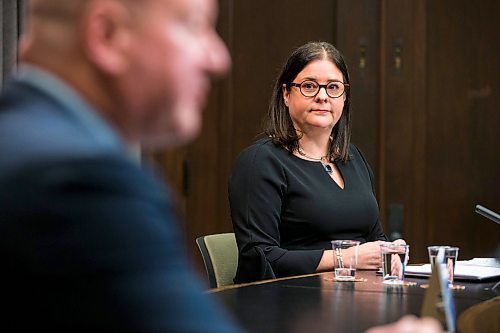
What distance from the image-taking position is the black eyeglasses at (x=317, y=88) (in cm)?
314

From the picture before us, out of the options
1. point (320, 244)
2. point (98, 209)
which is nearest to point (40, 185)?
point (98, 209)

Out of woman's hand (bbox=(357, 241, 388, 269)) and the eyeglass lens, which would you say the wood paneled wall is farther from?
woman's hand (bbox=(357, 241, 388, 269))

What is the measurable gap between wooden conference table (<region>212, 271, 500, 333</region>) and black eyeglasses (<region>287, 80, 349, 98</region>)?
0.85m

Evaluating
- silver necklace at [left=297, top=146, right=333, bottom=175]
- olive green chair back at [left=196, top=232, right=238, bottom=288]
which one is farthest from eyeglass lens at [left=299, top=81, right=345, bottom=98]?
olive green chair back at [left=196, top=232, right=238, bottom=288]

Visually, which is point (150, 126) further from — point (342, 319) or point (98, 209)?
point (342, 319)

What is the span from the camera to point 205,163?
14.7 ft

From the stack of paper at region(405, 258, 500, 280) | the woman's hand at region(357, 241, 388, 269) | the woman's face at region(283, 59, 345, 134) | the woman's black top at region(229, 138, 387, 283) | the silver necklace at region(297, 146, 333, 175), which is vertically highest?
the woman's face at region(283, 59, 345, 134)

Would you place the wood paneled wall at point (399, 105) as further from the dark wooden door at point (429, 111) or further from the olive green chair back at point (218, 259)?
the olive green chair back at point (218, 259)

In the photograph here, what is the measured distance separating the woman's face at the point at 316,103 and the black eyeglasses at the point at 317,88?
10 mm

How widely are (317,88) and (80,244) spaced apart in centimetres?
249

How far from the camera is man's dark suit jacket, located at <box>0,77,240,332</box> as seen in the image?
0.71 metres

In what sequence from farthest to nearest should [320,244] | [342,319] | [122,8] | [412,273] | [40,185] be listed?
[320,244] < [412,273] < [342,319] < [122,8] < [40,185]

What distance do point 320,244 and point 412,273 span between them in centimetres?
47

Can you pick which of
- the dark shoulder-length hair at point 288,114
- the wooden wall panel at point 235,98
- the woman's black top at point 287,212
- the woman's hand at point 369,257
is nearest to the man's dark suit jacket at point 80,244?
the woman's hand at point 369,257
